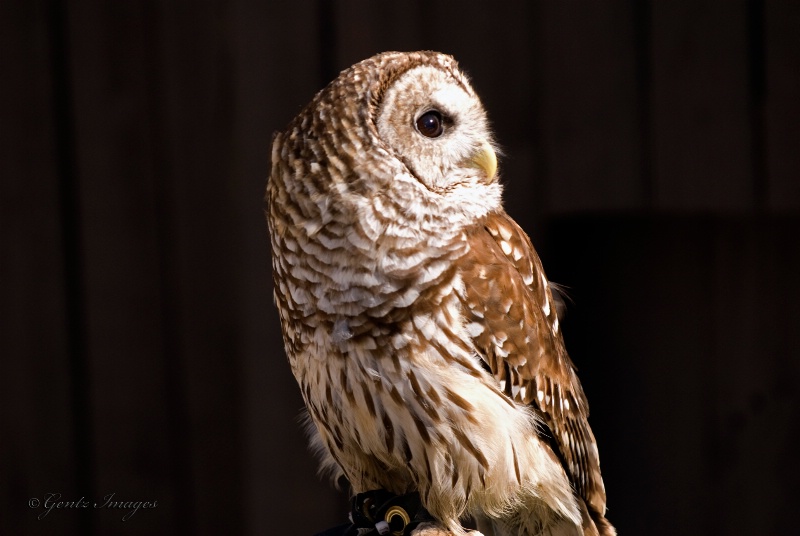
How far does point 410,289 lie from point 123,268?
1.73m

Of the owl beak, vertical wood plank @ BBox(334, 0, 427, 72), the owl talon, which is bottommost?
the owl talon

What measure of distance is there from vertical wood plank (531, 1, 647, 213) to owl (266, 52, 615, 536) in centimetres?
142

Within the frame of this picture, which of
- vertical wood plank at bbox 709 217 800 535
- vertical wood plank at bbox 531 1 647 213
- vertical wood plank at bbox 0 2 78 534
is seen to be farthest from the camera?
vertical wood plank at bbox 709 217 800 535

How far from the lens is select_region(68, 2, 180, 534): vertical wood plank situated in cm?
326

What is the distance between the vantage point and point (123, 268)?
11.0 feet

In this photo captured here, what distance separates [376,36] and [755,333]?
1.96 meters

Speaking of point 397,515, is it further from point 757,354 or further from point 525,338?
point 757,354

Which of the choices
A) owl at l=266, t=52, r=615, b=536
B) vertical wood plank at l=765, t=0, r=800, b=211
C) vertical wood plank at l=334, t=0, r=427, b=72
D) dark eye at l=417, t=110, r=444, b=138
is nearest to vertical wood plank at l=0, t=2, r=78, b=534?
vertical wood plank at l=334, t=0, r=427, b=72

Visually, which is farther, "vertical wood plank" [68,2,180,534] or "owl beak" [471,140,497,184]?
"vertical wood plank" [68,2,180,534]

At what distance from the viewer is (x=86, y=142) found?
3285 mm

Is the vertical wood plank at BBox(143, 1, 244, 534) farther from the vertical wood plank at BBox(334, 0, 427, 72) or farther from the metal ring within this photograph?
the metal ring

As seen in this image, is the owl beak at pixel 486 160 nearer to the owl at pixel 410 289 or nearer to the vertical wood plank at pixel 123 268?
the owl at pixel 410 289

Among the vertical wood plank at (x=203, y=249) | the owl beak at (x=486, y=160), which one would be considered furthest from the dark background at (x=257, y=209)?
the owl beak at (x=486, y=160)

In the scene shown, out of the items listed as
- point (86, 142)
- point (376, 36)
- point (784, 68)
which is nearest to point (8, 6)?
point (86, 142)
